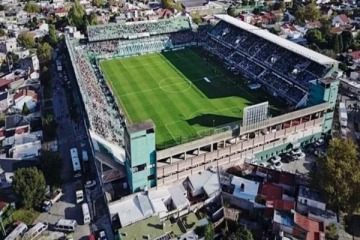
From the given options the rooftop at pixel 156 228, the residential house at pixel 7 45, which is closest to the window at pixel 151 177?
the rooftop at pixel 156 228

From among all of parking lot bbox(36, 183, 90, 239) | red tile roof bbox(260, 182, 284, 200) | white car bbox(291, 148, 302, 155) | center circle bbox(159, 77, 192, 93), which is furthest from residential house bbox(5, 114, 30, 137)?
white car bbox(291, 148, 302, 155)

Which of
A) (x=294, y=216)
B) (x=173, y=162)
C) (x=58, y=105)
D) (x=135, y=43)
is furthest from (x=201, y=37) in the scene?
(x=294, y=216)

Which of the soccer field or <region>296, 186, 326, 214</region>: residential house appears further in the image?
the soccer field

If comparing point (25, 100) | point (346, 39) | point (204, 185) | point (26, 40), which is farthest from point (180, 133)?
point (26, 40)

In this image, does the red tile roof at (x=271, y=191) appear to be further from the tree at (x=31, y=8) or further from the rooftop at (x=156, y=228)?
the tree at (x=31, y=8)

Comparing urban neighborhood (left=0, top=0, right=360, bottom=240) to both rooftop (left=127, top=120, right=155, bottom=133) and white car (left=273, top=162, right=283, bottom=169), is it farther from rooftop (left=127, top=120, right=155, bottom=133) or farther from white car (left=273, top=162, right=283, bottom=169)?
white car (left=273, top=162, right=283, bottom=169)

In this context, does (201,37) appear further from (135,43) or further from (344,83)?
(344,83)

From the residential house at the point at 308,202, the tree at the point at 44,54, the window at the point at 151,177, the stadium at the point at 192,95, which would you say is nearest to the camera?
the residential house at the point at 308,202
